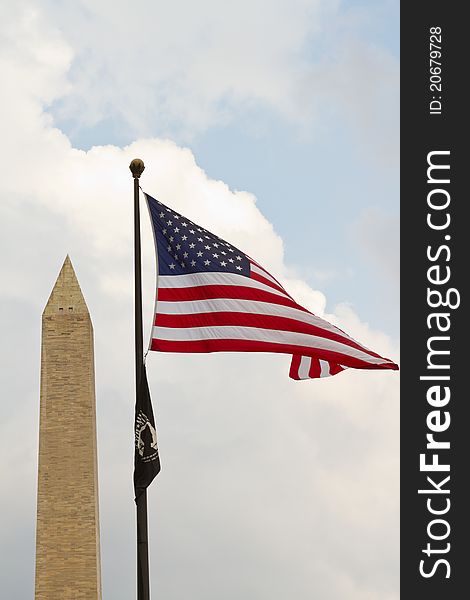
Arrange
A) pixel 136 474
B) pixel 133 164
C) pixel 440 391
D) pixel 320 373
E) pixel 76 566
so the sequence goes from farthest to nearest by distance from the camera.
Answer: pixel 76 566
pixel 440 391
pixel 320 373
pixel 133 164
pixel 136 474

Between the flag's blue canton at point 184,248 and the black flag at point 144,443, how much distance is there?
124 cm

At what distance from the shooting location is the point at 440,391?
1596 cm

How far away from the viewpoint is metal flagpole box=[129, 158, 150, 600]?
35.9 ft

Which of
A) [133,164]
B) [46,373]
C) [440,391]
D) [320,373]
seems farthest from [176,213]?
[46,373]

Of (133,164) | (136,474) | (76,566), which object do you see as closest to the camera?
(136,474)

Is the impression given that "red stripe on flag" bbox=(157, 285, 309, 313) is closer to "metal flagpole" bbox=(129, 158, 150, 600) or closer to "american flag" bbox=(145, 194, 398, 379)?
"american flag" bbox=(145, 194, 398, 379)

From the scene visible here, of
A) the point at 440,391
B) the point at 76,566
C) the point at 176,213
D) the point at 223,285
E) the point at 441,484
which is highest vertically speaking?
the point at 176,213

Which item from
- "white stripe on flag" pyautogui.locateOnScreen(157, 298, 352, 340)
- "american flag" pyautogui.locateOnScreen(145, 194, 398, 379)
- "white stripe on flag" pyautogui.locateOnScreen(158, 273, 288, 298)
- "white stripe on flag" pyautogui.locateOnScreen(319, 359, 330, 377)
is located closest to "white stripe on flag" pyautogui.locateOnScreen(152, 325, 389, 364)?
"american flag" pyautogui.locateOnScreen(145, 194, 398, 379)

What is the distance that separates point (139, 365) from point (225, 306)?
3.81 ft

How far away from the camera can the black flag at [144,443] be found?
11.0m

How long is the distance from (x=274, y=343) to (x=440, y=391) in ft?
15.4

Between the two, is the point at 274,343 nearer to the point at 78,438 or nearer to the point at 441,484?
the point at 441,484

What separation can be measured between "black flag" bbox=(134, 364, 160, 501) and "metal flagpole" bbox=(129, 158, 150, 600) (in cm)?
7

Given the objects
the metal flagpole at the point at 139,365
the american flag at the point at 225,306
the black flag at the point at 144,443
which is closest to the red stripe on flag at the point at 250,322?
the american flag at the point at 225,306
